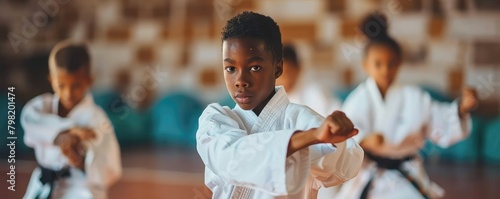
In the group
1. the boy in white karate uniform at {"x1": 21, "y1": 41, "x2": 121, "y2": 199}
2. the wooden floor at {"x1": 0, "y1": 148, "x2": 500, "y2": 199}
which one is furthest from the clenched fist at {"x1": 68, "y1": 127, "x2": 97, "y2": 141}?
the wooden floor at {"x1": 0, "y1": 148, "x2": 500, "y2": 199}

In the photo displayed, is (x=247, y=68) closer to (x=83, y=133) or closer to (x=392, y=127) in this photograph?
(x=83, y=133)

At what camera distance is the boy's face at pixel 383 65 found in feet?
11.6

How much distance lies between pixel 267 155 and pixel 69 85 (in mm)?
1841

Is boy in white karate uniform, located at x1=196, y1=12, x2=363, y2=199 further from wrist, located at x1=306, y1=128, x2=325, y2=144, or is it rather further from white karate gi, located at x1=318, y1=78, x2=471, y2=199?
white karate gi, located at x1=318, y1=78, x2=471, y2=199

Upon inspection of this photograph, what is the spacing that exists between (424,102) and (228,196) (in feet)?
6.65

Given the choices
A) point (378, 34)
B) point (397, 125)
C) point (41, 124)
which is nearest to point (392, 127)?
point (397, 125)

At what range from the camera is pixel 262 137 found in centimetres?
151

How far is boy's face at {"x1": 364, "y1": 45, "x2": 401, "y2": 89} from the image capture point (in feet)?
11.6

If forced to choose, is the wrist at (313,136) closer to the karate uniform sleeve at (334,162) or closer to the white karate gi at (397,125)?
the karate uniform sleeve at (334,162)

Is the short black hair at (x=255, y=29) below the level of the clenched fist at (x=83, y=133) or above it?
above

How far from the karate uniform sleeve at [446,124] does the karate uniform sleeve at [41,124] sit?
1.58 m

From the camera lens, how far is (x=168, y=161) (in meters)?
4.99

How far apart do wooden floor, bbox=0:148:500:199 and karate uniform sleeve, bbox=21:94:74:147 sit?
659 millimetres

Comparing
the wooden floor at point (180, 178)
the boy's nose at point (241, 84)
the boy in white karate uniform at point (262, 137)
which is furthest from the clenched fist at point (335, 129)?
the wooden floor at point (180, 178)
